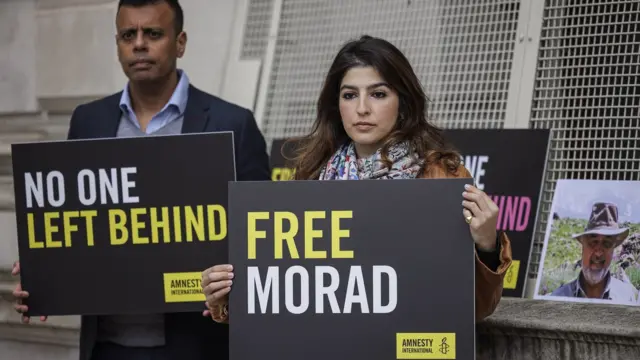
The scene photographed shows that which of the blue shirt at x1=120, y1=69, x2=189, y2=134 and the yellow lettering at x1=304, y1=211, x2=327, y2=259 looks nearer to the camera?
the yellow lettering at x1=304, y1=211, x2=327, y2=259

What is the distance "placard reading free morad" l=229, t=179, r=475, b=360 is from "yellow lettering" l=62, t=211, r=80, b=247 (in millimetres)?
1006

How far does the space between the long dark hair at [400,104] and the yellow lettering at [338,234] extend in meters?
0.21

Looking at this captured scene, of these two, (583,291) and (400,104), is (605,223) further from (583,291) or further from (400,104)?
(400,104)

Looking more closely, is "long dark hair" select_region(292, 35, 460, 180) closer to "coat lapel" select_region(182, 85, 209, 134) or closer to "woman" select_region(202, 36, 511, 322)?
"woman" select_region(202, 36, 511, 322)

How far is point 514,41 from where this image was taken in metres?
5.90

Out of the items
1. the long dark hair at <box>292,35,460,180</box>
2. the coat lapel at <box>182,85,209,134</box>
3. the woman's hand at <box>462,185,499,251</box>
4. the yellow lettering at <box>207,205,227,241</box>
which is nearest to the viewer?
the woman's hand at <box>462,185,499,251</box>

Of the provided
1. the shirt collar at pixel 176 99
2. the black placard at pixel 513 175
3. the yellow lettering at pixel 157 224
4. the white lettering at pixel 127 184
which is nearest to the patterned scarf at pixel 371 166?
the yellow lettering at pixel 157 224

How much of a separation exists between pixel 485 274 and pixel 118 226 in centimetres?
146

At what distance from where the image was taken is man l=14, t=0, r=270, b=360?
4.27 m

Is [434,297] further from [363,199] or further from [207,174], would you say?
[207,174]

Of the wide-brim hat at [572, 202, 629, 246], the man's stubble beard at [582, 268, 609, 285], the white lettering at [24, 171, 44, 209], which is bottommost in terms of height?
the man's stubble beard at [582, 268, 609, 285]

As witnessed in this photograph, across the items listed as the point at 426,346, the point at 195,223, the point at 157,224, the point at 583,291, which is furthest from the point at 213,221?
the point at 583,291

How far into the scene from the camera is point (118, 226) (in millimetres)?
4223

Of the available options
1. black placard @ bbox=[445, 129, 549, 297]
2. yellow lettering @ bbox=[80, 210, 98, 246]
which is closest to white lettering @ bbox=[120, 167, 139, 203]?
yellow lettering @ bbox=[80, 210, 98, 246]
